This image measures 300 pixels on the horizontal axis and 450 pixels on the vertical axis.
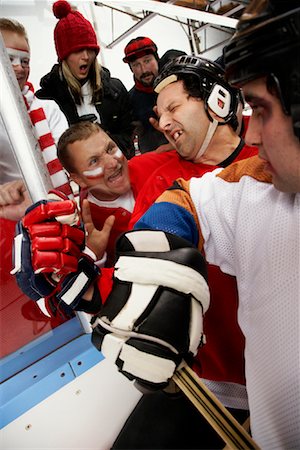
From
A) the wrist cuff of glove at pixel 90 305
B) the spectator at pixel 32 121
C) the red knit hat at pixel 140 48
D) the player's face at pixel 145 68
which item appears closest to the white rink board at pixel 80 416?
the wrist cuff of glove at pixel 90 305

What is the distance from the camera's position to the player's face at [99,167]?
1.21 m

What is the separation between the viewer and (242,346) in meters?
0.91

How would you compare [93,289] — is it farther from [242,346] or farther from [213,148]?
[213,148]

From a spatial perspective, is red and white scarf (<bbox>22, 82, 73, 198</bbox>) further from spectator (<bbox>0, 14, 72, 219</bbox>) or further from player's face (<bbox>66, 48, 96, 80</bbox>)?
player's face (<bbox>66, 48, 96, 80</bbox>)

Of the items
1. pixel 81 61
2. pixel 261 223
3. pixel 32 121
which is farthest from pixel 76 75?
pixel 261 223

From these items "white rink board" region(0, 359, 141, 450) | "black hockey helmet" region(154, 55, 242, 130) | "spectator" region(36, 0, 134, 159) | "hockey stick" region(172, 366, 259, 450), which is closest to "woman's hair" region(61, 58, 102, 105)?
"spectator" region(36, 0, 134, 159)

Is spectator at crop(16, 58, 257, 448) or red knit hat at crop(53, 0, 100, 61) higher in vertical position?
red knit hat at crop(53, 0, 100, 61)

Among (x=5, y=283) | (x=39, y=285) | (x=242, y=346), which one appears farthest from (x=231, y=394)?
(x=5, y=283)

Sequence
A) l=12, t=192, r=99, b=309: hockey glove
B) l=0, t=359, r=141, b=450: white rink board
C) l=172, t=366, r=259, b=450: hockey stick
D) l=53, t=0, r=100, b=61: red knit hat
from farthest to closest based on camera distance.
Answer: l=53, t=0, r=100, b=61: red knit hat < l=0, t=359, r=141, b=450: white rink board < l=12, t=192, r=99, b=309: hockey glove < l=172, t=366, r=259, b=450: hockey stick

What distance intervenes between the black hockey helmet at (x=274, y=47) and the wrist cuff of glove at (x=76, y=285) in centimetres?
56

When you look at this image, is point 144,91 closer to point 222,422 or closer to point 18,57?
point 18,57

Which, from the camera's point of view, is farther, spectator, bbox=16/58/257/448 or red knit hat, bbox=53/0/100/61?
red knit hat, bbox=53/0/100/61

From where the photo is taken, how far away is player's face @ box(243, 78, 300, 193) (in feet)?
1.52

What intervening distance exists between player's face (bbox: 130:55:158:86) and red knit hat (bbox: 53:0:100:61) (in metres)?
0.59
